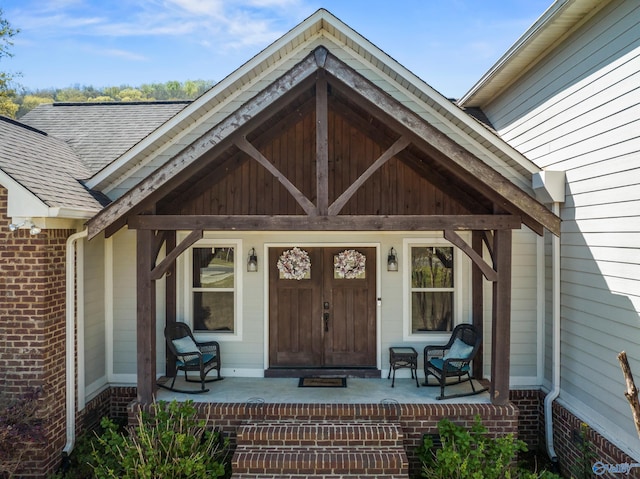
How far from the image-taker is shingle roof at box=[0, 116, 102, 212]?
17.6 ft

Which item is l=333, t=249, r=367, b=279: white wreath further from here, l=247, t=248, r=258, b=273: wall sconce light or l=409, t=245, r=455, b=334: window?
l=247, t=248, r=258, b=273: wall sconce light

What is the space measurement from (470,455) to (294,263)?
3638mm

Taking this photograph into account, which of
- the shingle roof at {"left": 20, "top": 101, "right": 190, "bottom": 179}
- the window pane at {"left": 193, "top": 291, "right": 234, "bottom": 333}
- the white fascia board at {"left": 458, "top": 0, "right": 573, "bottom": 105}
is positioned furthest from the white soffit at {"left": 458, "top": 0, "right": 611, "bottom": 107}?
the shingle roof at {"left": 20, "top": 101, "right": 190, "bottom": 179}

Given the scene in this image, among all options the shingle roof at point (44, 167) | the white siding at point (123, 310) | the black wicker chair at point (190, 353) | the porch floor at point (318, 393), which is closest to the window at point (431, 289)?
the porch floor at point (318, 393)

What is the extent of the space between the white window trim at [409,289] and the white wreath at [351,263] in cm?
69

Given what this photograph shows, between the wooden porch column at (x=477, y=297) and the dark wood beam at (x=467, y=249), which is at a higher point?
the dark wood beam at (x=467, y=249)

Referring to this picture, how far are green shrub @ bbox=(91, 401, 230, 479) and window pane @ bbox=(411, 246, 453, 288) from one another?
151 inches

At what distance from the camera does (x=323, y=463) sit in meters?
5.07

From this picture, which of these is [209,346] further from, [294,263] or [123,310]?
[294,263]

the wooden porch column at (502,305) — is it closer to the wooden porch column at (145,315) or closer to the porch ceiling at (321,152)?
the porch ceiling at (321,152)

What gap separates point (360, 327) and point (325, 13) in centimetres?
489

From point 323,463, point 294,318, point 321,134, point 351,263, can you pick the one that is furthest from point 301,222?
point 323,463

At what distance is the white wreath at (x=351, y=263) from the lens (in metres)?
7.11

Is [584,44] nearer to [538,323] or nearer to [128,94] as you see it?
[538,323]
